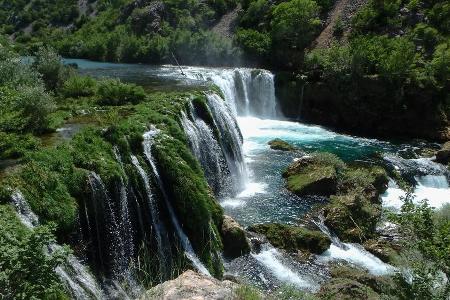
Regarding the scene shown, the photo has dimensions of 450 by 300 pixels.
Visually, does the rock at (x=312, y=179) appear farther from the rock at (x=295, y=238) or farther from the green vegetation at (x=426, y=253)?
the green vegetation at (x=426, y=253)

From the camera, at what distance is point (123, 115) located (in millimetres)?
20781

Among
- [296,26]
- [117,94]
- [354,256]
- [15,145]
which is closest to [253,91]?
[296,26]

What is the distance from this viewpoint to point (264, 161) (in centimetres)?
2669

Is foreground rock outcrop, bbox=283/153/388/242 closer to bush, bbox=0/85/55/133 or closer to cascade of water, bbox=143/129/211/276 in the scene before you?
cascade of water, bbox=143/129/211/276

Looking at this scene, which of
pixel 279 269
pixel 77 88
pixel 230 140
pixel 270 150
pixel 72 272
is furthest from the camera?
pixel 270 150

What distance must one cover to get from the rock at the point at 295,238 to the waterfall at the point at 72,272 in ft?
25.3

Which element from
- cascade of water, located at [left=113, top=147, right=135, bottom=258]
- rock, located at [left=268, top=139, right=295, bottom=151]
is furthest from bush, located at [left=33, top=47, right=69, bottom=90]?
cascade of water, located at [left=113, top=147, right=135, bottom=258]

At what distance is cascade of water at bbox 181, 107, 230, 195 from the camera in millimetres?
21603

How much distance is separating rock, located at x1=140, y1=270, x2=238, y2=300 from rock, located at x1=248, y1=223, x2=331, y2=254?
1051cm

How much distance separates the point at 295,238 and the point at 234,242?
98.8 inches

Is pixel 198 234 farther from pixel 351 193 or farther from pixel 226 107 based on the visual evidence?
pixel 226 107

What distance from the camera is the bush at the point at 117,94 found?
78.1ft

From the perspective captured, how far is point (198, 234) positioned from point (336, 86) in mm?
22663

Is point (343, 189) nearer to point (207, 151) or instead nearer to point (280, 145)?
point (280, 145)
